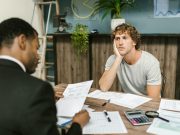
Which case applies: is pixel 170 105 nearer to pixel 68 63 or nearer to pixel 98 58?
pixel 98 58

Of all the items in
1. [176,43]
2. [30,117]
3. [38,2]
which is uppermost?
[38,2]

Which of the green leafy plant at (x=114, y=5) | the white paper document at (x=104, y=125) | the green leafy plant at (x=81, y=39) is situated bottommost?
the white paper document at (x=104, y=125)

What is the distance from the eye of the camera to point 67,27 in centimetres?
361

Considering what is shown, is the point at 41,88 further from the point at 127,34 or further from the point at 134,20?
the point at 134,20

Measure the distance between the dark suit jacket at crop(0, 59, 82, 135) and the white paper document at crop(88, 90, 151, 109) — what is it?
0.81m

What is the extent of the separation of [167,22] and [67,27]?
1.39m

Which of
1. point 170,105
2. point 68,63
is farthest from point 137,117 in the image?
point 68,63

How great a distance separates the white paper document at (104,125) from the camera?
49.1 inches

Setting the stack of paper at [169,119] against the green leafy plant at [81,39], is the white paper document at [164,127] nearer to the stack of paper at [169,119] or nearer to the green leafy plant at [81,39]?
the stack of paper at [169,119]

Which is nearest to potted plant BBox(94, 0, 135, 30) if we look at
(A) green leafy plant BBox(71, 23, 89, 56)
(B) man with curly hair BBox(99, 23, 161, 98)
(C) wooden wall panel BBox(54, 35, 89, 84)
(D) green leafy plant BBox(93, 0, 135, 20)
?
(D) green leafy plant BBox(93, 0, 135, 20)

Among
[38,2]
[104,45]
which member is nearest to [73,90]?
[104,45]

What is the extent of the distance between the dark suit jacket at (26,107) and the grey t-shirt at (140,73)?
129 centimetres

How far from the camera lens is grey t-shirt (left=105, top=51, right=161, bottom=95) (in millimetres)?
2021

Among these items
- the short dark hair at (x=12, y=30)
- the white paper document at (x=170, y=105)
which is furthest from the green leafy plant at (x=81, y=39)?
the short dark hair at (x=12, y=30)
